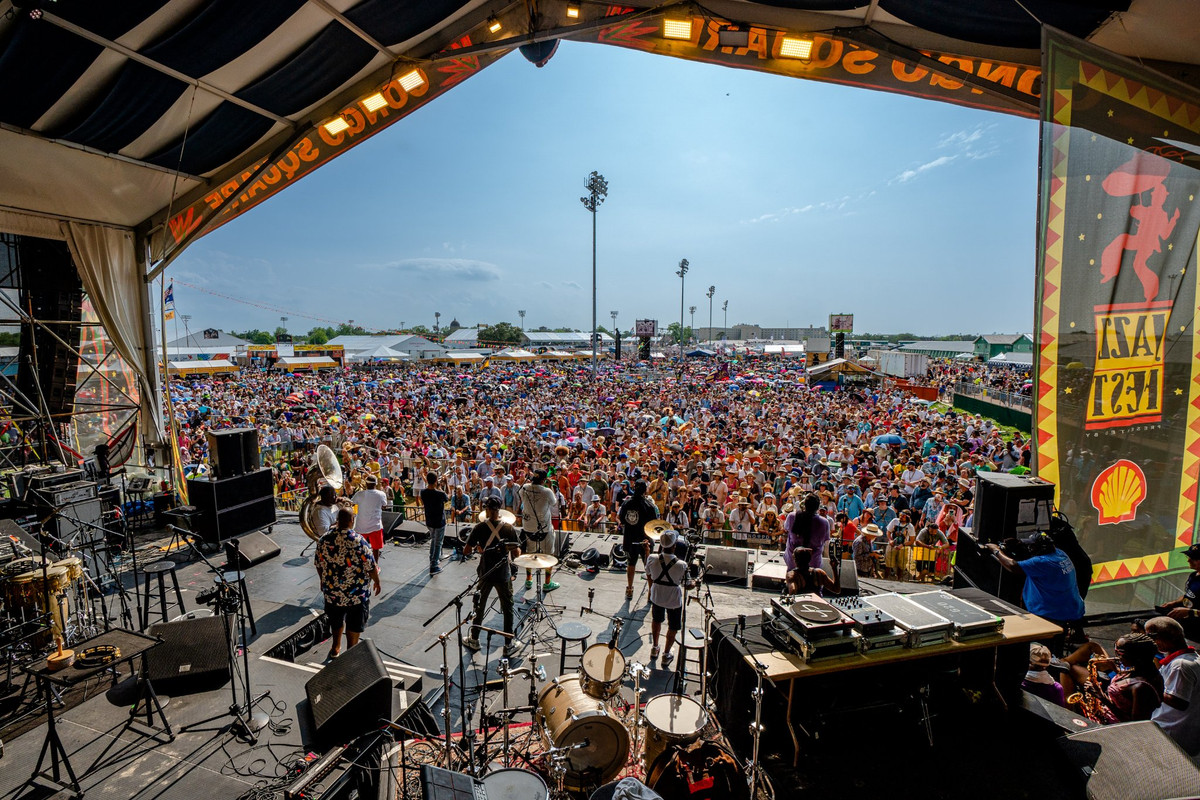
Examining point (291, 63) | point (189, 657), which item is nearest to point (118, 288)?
point (291, 63)

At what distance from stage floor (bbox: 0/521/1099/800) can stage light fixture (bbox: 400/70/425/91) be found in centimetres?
660

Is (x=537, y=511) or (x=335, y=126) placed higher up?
(x=335, y=126)

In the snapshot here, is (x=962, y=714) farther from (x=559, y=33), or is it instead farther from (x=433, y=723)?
(x=559, y=33)

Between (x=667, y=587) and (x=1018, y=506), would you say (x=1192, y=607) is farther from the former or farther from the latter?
(x=667, y=587)

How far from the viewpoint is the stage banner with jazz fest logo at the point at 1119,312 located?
4.68 m

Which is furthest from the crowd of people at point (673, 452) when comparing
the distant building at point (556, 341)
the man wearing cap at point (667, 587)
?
the distant building at point (556, 341)

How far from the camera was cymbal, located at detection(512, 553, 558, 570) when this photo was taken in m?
4.89

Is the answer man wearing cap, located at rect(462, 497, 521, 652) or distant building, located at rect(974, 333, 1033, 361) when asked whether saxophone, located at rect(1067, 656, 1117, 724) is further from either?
distant building, located at rect(974, 333, 1033, 361)

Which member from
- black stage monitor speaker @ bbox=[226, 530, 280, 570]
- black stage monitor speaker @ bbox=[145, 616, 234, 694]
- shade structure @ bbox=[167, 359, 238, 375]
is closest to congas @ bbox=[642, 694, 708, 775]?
black stage monitor speaker @ bbox=[145, 616, 234, 694]

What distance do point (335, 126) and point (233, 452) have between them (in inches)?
197

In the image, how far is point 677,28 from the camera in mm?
5352

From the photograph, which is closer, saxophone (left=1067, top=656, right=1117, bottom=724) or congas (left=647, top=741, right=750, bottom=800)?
congas (left=647, top=741, right=750, bottom=800)

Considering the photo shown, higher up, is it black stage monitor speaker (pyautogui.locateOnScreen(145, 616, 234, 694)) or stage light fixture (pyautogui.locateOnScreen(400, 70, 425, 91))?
stage light fixture (pyautogui.locateOnScreen(400, 70, 425, 91))

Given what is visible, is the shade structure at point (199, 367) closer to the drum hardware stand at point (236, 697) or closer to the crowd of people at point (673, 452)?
the crowd of people at point (673, 452)
